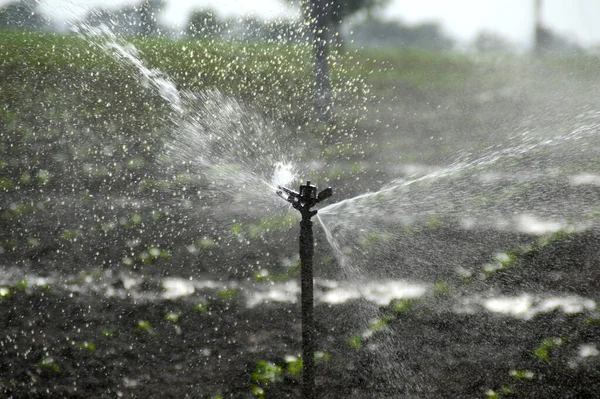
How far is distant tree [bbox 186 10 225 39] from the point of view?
4562mm

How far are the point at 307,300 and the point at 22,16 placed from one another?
17.0 ft

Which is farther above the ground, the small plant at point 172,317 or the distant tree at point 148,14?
the distant tree at point 148,14

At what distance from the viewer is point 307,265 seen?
Result: 192cm

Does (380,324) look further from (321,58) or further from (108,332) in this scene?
(321,58)

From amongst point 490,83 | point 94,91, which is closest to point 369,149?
point 490,83

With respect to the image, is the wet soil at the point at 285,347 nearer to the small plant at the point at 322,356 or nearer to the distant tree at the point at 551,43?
the small plant at the point at 322,356

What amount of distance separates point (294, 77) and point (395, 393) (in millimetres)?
4418

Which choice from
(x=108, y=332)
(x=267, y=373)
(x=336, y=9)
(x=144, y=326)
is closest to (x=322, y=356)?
(x=267, y=373)

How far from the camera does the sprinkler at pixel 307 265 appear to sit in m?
1.91

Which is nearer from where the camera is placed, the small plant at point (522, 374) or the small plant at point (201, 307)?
the small plant at point (522, 374)

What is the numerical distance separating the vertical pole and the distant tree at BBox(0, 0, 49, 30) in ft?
13.7

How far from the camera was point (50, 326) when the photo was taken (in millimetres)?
2762

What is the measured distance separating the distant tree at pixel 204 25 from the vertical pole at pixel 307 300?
2970 mm

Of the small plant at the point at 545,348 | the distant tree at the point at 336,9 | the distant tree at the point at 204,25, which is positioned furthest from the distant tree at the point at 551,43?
the small plant at the point at 545,348
